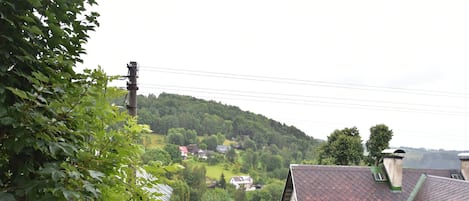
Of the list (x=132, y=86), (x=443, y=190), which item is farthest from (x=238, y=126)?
(x=132, y=86)

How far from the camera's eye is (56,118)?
145 centimetres

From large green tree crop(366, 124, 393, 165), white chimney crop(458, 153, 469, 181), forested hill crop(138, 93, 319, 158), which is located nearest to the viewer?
white chimney crop(458, 153, 469, 181)

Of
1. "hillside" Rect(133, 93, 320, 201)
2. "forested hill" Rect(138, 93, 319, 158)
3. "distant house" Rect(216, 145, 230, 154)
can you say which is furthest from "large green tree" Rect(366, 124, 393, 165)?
"distant house" Rect(216, 145, 230, 154)

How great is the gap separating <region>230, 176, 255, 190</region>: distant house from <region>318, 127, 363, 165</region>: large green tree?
31827mm

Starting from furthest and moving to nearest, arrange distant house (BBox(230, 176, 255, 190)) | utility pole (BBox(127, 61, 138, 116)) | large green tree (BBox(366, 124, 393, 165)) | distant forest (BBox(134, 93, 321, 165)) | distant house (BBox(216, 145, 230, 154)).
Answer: distant house (BBox(216, 145, 230, 154)) < distant forest (BBox(134, 93, 321, 165)) < distant house (BBox(230, 176, 255, 190)) < large green tree (BBox(366, 124, 393, 165)) < utility pole (BBox(127, 61, 138, 116))

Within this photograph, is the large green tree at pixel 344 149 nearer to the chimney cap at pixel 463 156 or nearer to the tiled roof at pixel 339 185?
the chimney cap at pixel 463 156

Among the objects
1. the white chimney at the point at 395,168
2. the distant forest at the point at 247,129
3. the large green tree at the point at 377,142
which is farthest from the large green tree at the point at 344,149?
the distant forest at the point at 247,129

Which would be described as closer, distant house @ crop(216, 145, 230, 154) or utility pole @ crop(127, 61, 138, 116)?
utility pole @ crop(127, 61, 138, 116)

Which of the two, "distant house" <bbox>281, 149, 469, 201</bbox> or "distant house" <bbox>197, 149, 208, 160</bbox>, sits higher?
"distant house" <bbox>281, 149, 469, 201</bbox>

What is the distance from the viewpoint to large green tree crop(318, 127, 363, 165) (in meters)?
23.8

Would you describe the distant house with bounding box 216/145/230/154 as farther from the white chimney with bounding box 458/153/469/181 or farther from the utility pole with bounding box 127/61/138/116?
the utility pole with bounding box 127/61/138/116

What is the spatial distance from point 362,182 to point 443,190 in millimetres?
3251

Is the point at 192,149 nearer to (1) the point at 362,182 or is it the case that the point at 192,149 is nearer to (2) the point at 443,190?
(1) the point at 362,182

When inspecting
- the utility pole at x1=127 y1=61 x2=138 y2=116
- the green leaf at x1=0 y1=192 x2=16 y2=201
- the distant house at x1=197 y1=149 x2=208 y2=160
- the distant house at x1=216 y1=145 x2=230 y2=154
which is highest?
the utility pole at x1=127 y1=61 x2=138 y2=116
